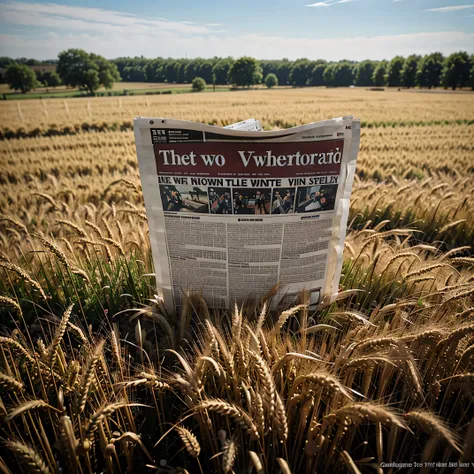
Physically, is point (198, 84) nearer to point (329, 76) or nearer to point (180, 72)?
point (180, 72)

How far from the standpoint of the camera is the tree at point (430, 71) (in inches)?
Result: 1906

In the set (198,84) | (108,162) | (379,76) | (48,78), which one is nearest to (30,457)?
(108,162)

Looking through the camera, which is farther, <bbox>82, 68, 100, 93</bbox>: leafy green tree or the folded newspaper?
<bbox>82, 68, 100, 93</bbox>: leafy green tree

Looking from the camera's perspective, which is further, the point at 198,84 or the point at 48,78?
the point at 48,78

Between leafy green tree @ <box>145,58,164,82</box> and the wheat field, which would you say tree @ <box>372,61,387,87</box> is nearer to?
leafy green tree @ <box>145,58,164,82</box>

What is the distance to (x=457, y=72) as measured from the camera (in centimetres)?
4075

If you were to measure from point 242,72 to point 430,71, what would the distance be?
116ft

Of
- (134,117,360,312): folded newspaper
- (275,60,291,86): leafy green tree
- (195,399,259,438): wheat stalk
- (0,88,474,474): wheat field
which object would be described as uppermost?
(275,60,291,86): leafy green tree

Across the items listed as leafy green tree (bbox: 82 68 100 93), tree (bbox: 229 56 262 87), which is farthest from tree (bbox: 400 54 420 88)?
leafy green tree (bbox: 82 68 100 93)

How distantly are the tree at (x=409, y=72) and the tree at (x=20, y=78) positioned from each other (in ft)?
211

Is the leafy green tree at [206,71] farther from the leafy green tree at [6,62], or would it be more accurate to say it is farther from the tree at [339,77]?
the leafy green tree at [6,62]

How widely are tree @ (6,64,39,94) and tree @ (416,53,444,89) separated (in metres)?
63.6

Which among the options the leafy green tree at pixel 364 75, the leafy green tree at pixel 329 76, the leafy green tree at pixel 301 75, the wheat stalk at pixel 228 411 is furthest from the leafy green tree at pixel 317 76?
the wheat stalk at pixel 228 411

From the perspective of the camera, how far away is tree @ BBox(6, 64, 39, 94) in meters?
45.8
